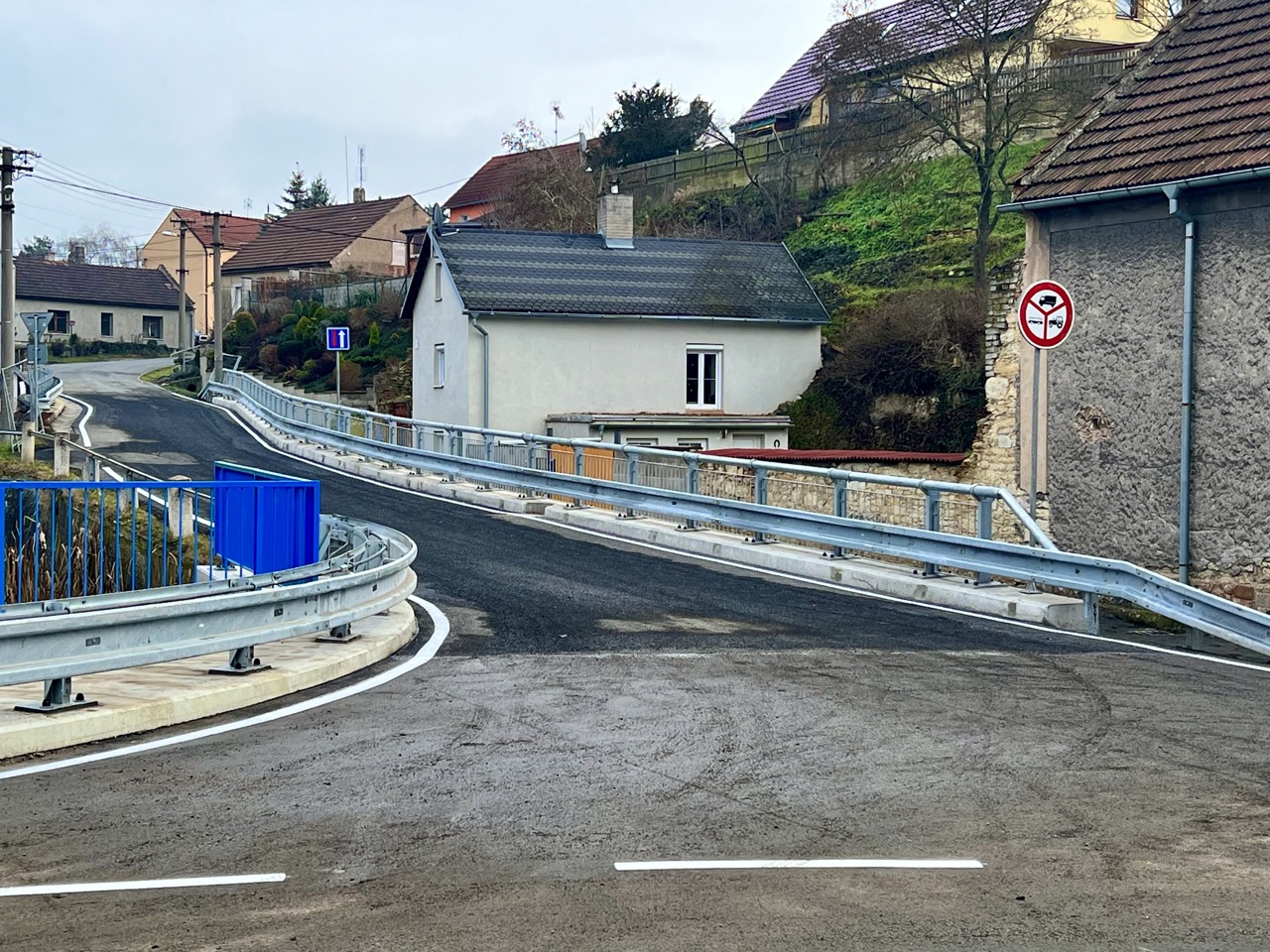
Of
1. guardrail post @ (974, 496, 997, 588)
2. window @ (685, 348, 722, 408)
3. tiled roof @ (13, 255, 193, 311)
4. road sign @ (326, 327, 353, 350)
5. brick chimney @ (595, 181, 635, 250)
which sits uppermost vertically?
tiled roof @ (13, 255, 193, 311)

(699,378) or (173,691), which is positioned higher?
(699,378)

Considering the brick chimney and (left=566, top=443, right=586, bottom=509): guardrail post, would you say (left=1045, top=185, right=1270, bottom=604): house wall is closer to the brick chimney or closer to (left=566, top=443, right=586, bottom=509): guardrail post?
(left=566, top=443, right=586, bottom=509): guardrail post

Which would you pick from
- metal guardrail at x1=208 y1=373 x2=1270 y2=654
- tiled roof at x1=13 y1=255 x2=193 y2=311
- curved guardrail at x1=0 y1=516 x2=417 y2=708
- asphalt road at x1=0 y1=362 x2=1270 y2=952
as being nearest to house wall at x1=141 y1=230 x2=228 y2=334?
tiled roof at x1=13 y1=255 x2=193 y2=311

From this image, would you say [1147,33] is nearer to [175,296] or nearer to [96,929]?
[96,929]

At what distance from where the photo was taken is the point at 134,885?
577cm

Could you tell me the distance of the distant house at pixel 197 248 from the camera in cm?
10325

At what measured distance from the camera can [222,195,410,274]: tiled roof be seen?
8619cm

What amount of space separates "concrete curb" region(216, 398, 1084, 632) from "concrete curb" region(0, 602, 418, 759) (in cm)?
598

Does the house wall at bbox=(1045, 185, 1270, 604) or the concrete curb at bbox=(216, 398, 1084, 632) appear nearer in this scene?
the concrete curb at bbox=(216, 398, 1084, 632)

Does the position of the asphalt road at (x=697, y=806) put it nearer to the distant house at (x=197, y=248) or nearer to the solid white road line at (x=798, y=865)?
the solid white road line at (x=798, y=865)

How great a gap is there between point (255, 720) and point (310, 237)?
8329 centimetres

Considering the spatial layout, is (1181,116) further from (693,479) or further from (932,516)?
(693,479)

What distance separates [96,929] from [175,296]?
98981 millimetres

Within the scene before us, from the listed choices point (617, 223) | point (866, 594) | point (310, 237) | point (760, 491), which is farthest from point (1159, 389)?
point (310, 237)
